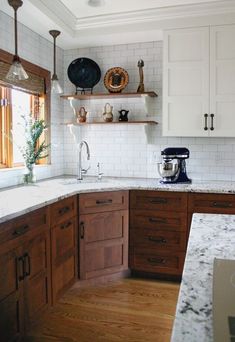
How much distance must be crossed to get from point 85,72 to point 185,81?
1.13m

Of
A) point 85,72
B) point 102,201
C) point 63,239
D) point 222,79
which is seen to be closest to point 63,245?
point 63,239

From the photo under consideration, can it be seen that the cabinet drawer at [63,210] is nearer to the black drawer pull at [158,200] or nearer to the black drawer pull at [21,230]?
the black drawer pull at [21,230]

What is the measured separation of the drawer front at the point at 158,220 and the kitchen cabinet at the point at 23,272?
0.98 meters

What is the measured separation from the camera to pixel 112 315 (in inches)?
97.3

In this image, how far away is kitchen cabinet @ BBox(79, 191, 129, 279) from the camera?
115 inches

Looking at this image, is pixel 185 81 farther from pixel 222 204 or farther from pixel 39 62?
pixel 39 62

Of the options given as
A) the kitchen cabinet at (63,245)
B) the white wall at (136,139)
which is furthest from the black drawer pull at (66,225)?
the white wall at (136,139)

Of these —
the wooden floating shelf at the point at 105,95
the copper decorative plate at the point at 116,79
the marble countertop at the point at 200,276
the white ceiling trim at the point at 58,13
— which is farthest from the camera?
the copper decorative plate at the point at 116,79

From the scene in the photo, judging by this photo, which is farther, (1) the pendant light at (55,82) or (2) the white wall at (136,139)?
(2) the white wall at (136,139)

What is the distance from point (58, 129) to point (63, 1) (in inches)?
54.2

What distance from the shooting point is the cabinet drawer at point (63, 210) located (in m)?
2.46

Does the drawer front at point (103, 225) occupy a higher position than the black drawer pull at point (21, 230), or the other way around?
the black drawer pull at point (21, 230)

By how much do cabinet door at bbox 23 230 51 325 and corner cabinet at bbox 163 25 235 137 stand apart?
5.43 ft

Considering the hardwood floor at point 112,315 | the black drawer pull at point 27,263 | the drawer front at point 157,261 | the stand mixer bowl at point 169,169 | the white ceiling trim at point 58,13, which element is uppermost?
the white ceiling trim at point 58,13
